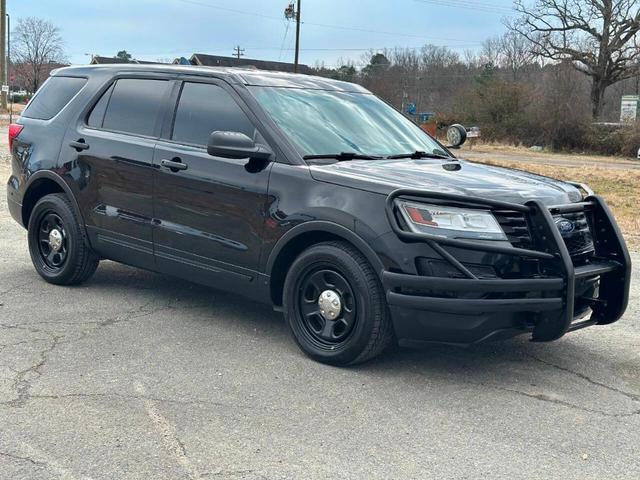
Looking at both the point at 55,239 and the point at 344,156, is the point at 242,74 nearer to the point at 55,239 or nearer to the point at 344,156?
the point at 344,156

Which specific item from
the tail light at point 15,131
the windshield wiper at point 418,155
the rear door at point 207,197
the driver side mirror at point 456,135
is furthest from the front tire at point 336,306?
the tail light at point 15,131

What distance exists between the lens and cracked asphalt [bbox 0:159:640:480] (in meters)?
3.38

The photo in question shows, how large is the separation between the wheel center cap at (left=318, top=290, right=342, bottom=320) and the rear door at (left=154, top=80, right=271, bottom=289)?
0.58 metres

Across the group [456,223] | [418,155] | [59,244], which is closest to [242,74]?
[418,155]

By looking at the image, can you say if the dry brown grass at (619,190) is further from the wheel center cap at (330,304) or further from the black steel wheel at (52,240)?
the black steel wheel at (52,240)

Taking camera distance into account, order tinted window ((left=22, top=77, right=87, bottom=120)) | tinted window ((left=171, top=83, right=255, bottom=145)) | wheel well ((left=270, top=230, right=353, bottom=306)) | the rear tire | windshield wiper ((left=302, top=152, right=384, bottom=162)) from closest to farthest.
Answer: wheel well ((left=270, top=230, right=353, bottom=306)) < windshield wiper ((left=302, top=152, right=384, bottom=162)) < tinted window ((left=171, top=83, right=255, bottom=145)) < the rear tire < tinted window ((left=22, top=77, right=87, bottom=120))

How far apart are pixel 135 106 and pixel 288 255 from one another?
2.00m

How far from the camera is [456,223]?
416cm

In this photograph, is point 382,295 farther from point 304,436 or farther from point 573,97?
point 573,97

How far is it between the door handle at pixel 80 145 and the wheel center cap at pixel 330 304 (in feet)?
8.57

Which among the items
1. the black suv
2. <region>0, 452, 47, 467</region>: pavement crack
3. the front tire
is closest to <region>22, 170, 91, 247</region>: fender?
the black suv

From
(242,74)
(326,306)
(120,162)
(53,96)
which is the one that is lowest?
(326,306)

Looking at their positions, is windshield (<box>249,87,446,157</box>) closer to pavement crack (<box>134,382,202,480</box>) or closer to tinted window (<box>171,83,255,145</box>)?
tinted window (<box>171,83,255,145</box>)

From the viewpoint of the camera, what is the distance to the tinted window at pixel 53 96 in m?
6.46
